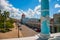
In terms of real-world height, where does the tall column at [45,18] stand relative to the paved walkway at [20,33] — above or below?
above

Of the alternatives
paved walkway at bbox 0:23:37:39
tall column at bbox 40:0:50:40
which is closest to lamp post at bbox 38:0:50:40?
tall column at bbox 40:0:50:40

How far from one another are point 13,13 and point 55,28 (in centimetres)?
206

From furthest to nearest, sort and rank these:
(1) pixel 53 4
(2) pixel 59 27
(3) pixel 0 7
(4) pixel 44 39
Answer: (2) pixel 59 27 → (1) pixel 53 4 → (3) pixel 0 7 → (4) pixel 44 39

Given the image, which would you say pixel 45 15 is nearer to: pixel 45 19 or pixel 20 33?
pixel 45 19

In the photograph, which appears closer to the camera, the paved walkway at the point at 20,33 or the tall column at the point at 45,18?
the tall column at the point at 45,18

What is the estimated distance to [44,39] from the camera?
4.67 metres

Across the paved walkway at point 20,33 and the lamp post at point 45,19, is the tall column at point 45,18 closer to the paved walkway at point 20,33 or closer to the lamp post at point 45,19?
the lamp post at point 45,19

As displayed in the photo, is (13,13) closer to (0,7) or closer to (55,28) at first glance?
(0,7)

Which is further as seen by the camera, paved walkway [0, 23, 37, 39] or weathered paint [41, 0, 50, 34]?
paved walkway [0, 23, 37, 39]

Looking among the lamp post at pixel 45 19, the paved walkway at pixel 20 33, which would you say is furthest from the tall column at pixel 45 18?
the paved walkway at pixel 20 33

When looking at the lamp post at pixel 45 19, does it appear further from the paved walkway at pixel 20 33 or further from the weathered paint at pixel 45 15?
the paved walkway at pixel 20 33

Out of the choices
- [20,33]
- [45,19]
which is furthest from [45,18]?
[20,33]

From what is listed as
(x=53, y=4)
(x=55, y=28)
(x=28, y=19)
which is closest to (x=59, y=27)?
(x=55, y=28)

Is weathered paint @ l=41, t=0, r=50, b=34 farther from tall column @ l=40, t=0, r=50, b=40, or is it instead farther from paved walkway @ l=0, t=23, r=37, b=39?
paved walkway @ l=0, t=23, r=37, b=39
